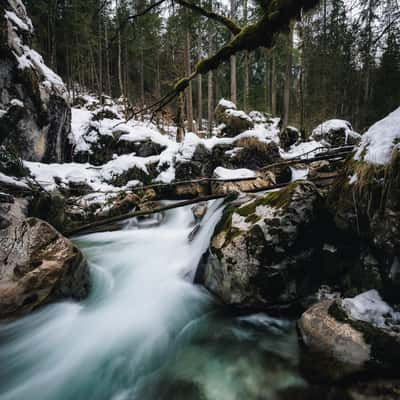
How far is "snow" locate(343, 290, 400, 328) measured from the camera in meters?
2.35

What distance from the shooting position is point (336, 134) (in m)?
12.6

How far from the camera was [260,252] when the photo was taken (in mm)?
3326

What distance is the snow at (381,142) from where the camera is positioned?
2.59 meters

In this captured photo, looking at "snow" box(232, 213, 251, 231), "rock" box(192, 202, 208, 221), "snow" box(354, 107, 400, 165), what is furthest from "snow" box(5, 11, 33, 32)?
"snow" box(354, 107, 400, 165)

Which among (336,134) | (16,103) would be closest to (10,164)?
(16,103)

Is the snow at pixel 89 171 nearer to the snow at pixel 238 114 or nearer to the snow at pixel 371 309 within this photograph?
the snow at pixel 238 114

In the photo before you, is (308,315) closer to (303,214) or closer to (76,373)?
(303,214)

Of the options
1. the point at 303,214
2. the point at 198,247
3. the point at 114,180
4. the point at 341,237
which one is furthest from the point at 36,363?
the point at 114,180

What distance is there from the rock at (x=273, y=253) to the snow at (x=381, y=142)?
0.90m

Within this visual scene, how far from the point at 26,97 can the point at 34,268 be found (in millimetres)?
7059

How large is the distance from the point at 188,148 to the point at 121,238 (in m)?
5.00

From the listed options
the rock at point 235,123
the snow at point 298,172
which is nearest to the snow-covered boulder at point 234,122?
the rock at point 235,123

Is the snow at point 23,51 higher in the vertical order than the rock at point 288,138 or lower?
higher

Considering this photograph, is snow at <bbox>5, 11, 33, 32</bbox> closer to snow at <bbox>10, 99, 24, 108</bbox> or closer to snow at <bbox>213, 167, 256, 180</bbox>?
snow at <bbox>10, 99, 24, 108</bbox>
